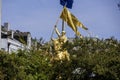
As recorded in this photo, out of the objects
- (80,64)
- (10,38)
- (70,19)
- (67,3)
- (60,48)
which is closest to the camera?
(80,64)

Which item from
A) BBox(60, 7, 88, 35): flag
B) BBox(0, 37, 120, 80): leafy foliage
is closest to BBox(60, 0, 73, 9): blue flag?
BBox(60, 7, 88, 35): flag

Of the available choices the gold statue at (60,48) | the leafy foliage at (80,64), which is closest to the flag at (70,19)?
the gold statue at (60,48)

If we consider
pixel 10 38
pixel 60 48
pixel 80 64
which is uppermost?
pixel 60 48

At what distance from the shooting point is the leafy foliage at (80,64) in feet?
83.1

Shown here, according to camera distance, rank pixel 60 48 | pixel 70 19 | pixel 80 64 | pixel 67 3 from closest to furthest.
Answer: pixel 80 64 → pixel 60 48 → pixel 70 19 → pixel 67 3

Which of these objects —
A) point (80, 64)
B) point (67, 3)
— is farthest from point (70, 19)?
point (80, 64)

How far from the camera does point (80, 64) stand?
25.5 meters

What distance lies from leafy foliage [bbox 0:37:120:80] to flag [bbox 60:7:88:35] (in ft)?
31.9

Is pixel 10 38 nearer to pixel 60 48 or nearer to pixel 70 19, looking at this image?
pixel 70 19

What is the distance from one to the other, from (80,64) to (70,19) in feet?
47.7

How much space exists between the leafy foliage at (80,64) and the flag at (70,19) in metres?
9.72

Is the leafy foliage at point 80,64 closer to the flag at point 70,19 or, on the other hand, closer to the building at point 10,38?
the flag at point 70,19

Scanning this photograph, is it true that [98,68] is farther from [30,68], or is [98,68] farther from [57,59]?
[30,68]

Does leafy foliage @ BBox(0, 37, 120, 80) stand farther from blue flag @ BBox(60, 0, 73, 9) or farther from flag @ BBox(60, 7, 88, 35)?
blue flag @ BBox(60, 0, 73, 9)
